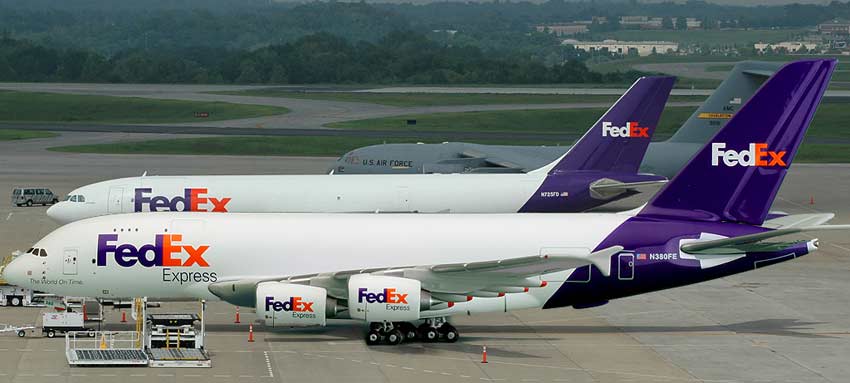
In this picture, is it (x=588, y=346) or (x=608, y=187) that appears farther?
(x=608, y=187)

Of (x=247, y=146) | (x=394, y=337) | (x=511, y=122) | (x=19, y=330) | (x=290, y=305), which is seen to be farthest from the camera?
(x=511, y=122)

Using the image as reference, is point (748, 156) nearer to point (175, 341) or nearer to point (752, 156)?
point (752, 156)

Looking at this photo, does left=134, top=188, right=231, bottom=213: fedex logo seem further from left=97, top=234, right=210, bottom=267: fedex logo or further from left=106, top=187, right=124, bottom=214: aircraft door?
left=97, top=234, right=210, bottom=267: fedex logo

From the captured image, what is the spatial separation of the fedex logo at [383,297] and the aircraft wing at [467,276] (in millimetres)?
992

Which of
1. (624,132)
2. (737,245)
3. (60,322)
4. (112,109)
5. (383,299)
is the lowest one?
(60,322)

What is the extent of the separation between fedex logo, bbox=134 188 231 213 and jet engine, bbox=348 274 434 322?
16.9 meters

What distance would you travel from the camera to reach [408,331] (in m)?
40.9

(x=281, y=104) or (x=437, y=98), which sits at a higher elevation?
(x=437, y=98)

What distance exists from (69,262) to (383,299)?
32.6 ft

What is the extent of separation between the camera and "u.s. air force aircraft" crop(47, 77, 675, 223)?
55000 millimetres

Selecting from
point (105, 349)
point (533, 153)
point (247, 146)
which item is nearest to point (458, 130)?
point (247, 146)

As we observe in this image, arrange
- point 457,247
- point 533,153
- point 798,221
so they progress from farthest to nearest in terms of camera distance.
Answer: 1. point 533,153
2. point 798,221
3. point 457,247

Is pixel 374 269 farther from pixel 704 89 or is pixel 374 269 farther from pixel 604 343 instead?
pixel 704 89

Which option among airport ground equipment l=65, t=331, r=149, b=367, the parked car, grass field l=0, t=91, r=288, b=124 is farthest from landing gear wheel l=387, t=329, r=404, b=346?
grass field l=0, t=91, r=288, b=124
